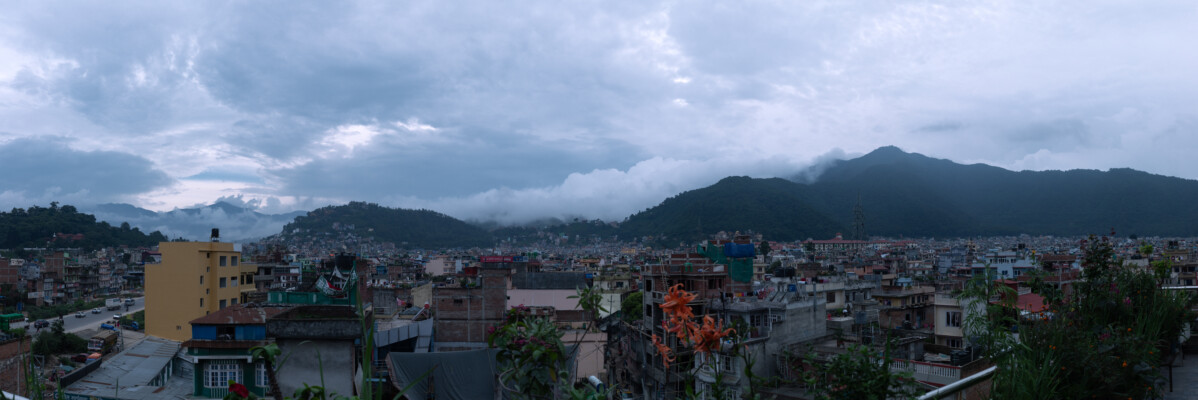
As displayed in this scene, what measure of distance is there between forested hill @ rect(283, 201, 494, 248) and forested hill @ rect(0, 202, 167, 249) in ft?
124

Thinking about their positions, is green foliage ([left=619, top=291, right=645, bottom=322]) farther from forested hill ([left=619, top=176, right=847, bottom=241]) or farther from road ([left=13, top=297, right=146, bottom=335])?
forested hill ([left=619, top=176, right=847, bottom=241])

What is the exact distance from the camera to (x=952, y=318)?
1706 centimetres

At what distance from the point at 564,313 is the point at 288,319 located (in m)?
13.1

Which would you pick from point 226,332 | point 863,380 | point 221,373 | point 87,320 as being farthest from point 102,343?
point 863,380

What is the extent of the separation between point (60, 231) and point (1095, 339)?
87254 millimetres

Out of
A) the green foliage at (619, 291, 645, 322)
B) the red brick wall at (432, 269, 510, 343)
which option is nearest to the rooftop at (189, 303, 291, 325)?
the red brick wall at (432, 269, 510, 343)

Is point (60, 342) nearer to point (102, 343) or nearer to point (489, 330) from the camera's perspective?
point (102, 343)

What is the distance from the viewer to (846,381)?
2342 millimetres

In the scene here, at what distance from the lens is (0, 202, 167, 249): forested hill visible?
66.1 metres

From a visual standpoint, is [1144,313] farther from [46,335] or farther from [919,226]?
[919,226]

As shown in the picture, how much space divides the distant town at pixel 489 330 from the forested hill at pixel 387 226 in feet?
251

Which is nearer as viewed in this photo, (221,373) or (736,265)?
(221,373)

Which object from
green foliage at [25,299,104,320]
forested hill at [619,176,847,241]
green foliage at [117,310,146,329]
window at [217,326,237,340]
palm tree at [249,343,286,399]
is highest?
forested hill at [619,176,847,241]

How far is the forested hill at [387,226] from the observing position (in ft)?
374
